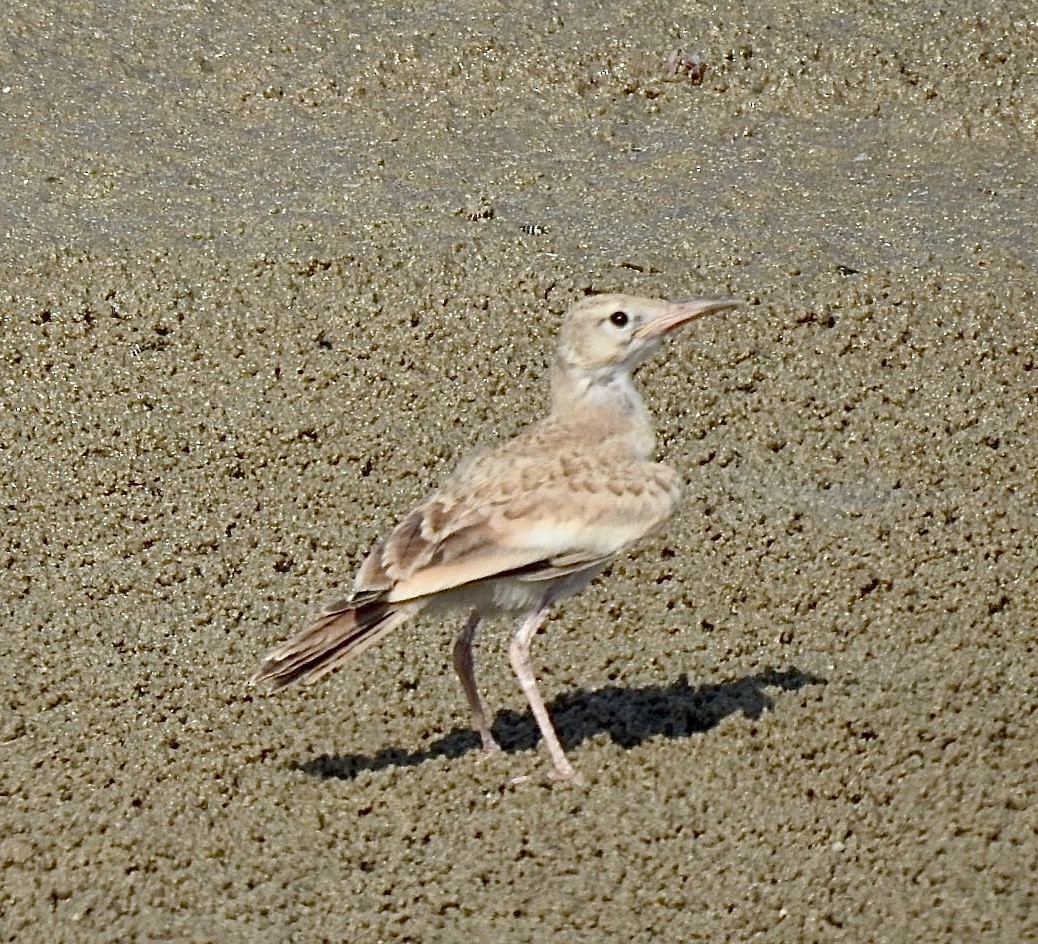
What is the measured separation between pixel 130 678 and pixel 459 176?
317 centimetres

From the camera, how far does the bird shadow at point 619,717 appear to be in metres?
5.03

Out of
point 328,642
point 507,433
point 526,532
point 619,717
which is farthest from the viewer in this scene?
point 507,433

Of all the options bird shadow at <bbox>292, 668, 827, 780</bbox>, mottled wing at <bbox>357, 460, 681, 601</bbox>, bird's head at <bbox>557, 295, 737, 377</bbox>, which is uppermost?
bird's head at <bbox>557, 295, 737, 377</bbox>

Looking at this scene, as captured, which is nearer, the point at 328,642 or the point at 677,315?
the point at 328,642

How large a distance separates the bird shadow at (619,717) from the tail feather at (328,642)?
0.35 metres

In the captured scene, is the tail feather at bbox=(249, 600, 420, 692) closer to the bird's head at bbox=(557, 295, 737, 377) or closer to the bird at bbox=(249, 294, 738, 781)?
the bird at bbox=(249, 294, 738, 781)

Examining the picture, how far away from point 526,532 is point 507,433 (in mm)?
1674

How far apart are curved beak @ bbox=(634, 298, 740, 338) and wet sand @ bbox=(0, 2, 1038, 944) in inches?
33.7

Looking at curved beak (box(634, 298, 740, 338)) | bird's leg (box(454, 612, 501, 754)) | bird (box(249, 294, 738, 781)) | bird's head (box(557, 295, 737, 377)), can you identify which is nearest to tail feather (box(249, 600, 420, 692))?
bird (box(249, 294, 738, 781))

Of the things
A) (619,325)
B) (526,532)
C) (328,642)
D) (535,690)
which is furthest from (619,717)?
(619,325)

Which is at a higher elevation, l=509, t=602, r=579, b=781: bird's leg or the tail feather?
the tail feather

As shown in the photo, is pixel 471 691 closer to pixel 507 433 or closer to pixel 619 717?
pixel 619 717

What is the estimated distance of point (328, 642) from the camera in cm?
475

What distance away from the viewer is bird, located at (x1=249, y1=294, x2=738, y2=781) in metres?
4.77
